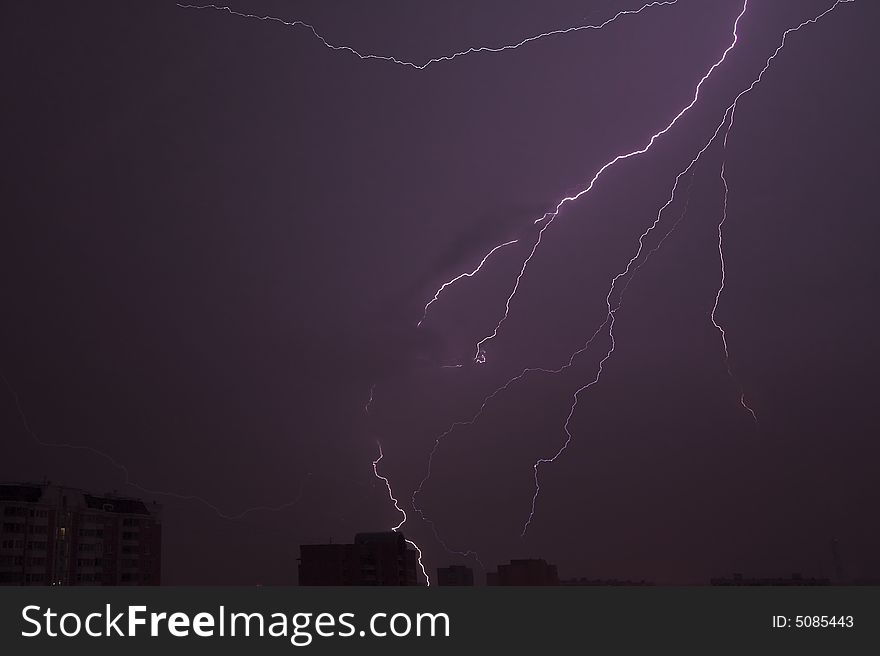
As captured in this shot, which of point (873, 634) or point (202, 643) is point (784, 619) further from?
point (202, 643)

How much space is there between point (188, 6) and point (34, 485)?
967 cm

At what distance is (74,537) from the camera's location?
59.6 feet

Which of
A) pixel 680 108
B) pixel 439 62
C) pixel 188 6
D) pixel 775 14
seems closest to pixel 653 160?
pixel 680 108

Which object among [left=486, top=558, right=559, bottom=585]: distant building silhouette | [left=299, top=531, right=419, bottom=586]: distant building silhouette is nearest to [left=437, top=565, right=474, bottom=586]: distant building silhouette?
[left=299, top=531, right=419, bottom=586]: distant building silhouette

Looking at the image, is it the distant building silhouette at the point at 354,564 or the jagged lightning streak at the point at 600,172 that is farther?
the distant building silhouette at the point at 354,564

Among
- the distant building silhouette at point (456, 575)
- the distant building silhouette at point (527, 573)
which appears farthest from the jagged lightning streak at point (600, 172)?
the distant building silhouette at point (456, 575)

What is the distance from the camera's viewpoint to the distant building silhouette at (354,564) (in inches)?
859

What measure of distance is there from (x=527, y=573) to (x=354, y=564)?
784cm

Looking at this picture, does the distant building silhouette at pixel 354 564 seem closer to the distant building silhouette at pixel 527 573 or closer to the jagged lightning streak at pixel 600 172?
the distant building silhouette at pixel 527 573

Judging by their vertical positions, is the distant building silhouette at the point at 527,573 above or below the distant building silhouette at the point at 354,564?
below

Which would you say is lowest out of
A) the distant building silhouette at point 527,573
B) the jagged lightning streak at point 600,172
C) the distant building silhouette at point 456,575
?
the distant building silhouette at point 527,573

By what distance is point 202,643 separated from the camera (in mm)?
5734

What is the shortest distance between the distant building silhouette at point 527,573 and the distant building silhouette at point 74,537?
8.66m

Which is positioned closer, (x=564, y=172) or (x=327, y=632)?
(x=327, y=632)
